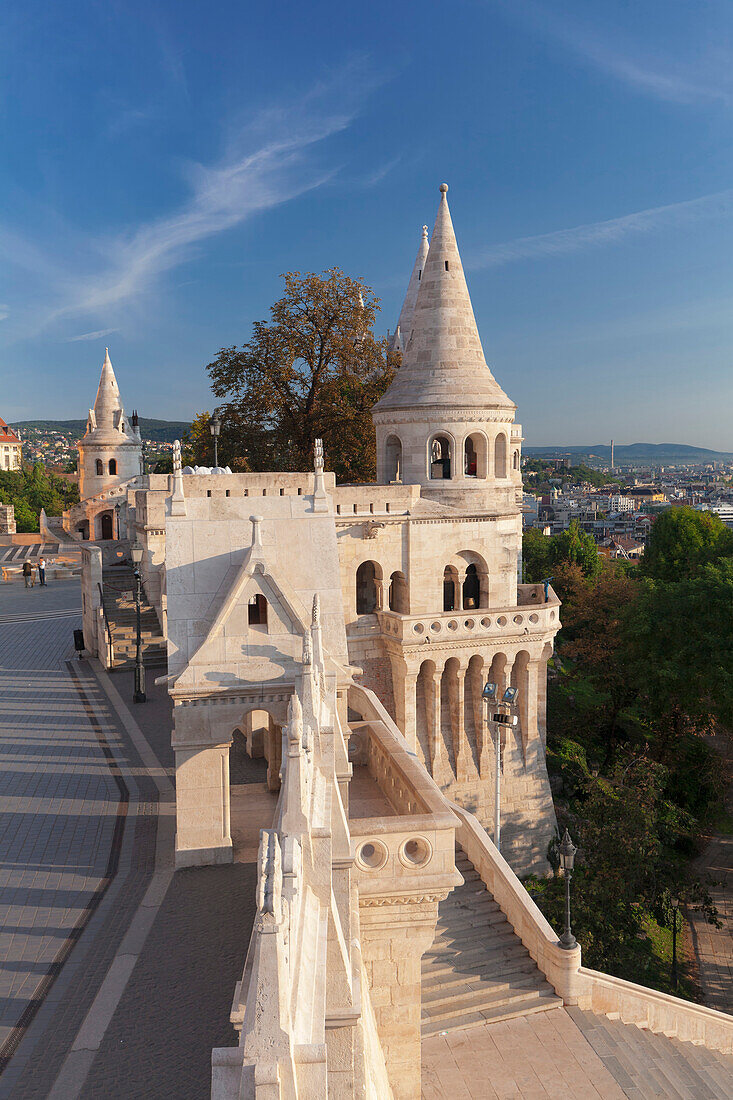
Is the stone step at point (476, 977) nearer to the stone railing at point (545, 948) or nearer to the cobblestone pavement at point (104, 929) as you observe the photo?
the stone railing at point (545, 948)

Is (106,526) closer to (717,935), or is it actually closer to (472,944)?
(717,935)

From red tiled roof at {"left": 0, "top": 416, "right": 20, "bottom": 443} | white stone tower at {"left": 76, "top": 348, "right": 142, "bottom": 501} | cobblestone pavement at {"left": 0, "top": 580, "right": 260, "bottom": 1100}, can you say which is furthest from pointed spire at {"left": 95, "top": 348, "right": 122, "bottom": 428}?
red tiled roof at {"left": 0, "top": 416, "right": 20, "bottom": 443}

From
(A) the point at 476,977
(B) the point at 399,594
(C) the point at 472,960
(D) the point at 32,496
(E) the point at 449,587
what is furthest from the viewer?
(D) the point at 32,496

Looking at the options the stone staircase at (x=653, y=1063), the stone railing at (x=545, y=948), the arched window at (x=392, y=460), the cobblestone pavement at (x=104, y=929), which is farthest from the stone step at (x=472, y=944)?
the arched window at (x=392, y=460)

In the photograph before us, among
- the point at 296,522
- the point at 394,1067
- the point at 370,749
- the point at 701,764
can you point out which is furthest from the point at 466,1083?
the point at 701,764

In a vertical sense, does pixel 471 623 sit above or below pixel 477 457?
below

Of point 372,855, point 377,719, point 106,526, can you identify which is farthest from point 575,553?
point 372,855
